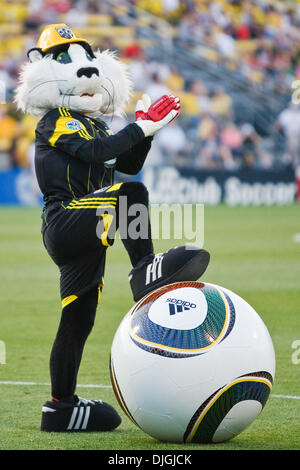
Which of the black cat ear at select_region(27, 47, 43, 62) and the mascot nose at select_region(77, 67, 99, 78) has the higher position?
the black cat ear at select_region(27, 47, 43, 62)

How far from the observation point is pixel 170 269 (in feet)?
15.1

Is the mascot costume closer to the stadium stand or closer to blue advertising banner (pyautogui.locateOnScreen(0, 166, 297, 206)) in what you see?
blue advertising banner (pyautogui.locateOnScreen(0, 166, 297, 206))

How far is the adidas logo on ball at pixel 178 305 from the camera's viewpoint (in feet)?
14.5

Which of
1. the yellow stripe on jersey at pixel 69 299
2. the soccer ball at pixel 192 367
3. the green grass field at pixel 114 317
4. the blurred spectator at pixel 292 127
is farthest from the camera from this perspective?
the blurred spectator at pixel 292 127

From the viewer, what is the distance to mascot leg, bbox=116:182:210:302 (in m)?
4.60

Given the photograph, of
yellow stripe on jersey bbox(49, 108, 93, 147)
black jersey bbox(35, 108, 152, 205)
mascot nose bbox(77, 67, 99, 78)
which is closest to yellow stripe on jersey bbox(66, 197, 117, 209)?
black jersey bbox(35, 108, 152, 205)

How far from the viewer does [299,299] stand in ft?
33.4

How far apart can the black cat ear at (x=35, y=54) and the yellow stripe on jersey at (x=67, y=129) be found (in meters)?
0.62

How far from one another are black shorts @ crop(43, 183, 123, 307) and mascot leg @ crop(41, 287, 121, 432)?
4.1 inches

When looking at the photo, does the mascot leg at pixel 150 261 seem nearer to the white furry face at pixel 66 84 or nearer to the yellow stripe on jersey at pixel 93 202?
the yellow stripe on jersey at pixel 93 202

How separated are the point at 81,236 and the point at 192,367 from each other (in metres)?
1.02

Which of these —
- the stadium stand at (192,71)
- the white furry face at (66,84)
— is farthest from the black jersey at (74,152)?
the stadium stand at (192,71)

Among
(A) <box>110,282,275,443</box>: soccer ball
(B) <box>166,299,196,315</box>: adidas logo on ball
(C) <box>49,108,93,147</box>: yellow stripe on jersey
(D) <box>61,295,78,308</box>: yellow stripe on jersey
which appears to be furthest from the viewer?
(D) <box>61,295,78,308</box>: yellow stripe on jersey
